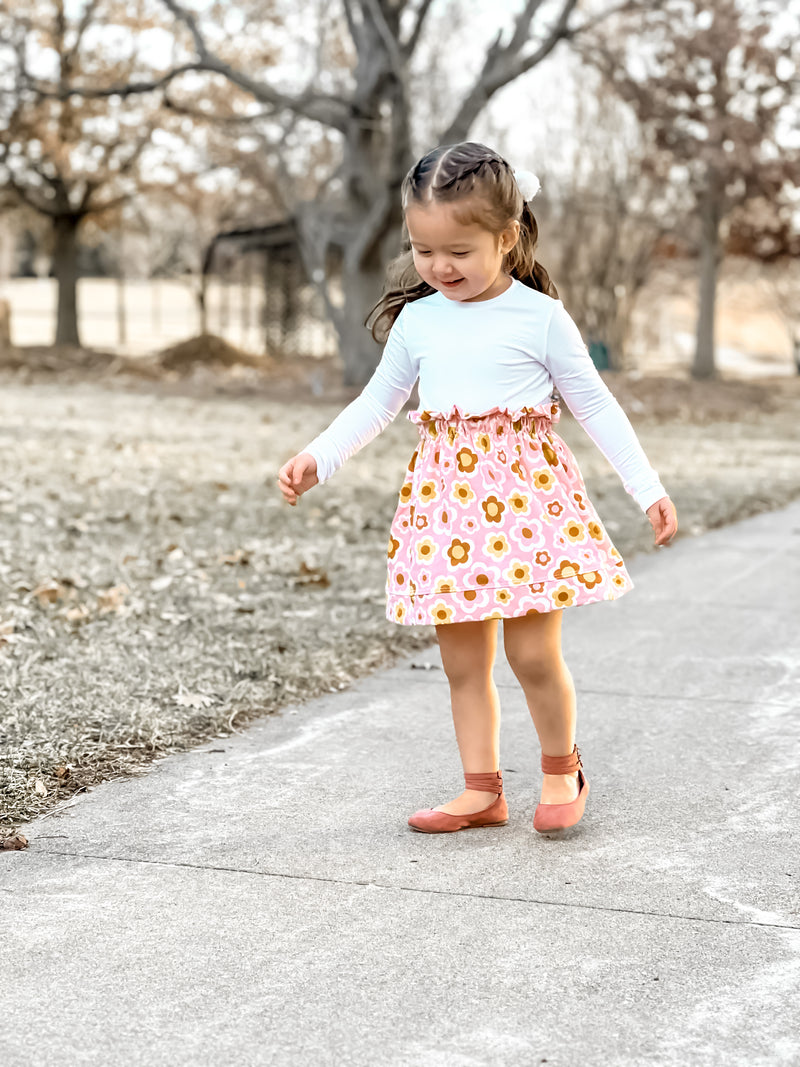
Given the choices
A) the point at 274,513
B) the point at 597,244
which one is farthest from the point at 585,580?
the point at 597,244

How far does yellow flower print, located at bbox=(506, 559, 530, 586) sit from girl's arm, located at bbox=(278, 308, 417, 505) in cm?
46

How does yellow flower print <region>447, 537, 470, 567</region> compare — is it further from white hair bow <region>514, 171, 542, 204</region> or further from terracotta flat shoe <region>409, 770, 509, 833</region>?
white hair bow <region>514, 171, 542, 204</region>

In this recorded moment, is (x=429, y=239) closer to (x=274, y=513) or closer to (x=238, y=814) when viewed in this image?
(x=238, y=814)

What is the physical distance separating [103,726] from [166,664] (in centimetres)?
68

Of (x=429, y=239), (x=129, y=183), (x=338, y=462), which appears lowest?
(x=338, y=462)

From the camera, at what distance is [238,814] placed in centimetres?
322

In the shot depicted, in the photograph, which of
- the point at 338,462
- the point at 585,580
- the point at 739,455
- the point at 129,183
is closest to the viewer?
the point at 585,580

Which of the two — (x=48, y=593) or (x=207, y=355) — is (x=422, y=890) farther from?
(x=207, y=355)

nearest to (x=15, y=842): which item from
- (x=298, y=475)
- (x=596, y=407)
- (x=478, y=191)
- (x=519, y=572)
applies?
(x=298, y=475)

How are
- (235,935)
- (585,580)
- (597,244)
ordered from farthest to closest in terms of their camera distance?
1. (597,244)
2. (585,580)
3. (235,935)

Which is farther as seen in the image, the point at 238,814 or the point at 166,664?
the point at 166,664

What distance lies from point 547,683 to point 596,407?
631mm

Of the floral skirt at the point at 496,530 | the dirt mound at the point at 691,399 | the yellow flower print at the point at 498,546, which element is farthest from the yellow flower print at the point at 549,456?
the dirt mound at the point at 691,399

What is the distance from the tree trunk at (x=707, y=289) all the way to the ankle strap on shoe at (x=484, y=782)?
24.0 m
